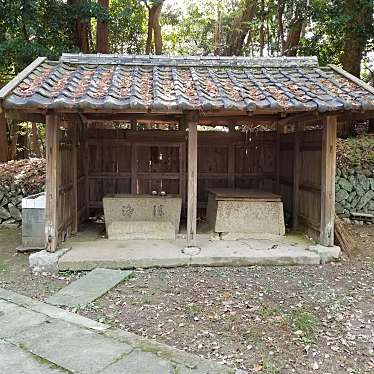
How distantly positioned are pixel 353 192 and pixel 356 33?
12.8ft

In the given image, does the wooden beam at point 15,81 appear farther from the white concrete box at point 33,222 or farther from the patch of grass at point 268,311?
the patch of grass at point 268,311

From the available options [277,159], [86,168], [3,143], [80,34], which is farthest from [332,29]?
[3,143]

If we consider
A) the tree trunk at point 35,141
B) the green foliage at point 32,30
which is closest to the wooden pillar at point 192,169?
the green foliage at point 32,30

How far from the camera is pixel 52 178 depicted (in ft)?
17.9

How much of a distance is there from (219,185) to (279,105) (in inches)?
135

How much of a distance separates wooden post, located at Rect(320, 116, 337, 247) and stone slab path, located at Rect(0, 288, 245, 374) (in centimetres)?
346

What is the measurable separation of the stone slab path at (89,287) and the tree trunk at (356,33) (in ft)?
26.1

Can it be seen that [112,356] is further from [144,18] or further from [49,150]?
[144,18]

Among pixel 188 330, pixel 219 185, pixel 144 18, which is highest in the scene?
pixel 144 18

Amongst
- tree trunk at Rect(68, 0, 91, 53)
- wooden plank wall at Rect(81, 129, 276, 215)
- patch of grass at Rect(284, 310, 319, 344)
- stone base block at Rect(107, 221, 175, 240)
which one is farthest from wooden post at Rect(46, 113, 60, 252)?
tree trunk at Rect(68, 0, 91, 53)

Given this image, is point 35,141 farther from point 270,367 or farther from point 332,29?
point 270,367

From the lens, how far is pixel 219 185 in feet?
27.5

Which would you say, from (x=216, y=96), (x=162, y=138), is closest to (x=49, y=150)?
(x=216, y=96)

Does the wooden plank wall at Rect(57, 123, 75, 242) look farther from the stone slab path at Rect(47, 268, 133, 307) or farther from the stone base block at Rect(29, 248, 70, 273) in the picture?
the stone slab path at Rect(47, 268, 133, 307)
